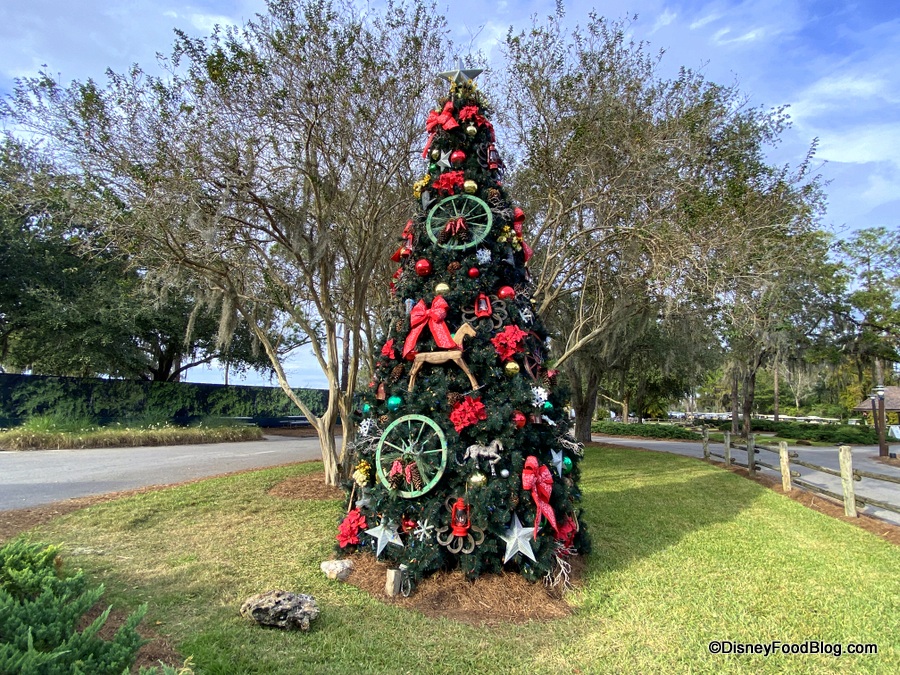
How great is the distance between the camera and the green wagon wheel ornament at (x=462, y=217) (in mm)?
4819

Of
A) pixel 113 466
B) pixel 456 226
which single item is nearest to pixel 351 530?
pixel 456 226

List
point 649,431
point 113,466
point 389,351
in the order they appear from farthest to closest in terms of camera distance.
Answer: point 649,431 < point 113,466 < point 389,351

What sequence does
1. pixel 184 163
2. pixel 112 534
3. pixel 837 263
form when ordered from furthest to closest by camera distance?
pixel 837 263 < pixel 184 163 < pixel 112 534

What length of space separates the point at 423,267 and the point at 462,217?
62 centimetres

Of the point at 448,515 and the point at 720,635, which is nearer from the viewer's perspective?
the point at 720,635

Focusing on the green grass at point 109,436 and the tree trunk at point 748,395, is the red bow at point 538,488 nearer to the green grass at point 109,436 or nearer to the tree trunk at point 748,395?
the green grass at point 109,436

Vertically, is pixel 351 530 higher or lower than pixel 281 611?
higher

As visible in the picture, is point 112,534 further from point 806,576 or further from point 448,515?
point 806,576

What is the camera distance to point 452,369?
4.62 metres

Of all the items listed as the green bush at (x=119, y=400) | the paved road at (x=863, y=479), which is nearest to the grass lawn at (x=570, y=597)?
the paved road at (x=863, y=479)

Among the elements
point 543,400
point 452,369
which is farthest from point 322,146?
point 543,400

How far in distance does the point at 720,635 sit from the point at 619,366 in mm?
15960

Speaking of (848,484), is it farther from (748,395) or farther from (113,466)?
(748,395)

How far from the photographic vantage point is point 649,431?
87.1 feet
